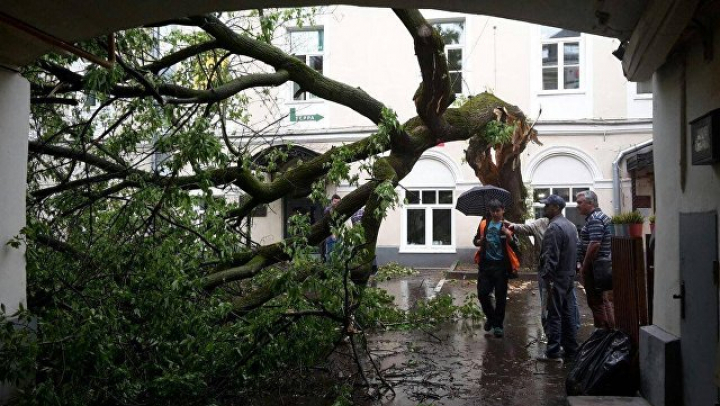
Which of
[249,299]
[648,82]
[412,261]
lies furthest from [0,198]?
[412,261]

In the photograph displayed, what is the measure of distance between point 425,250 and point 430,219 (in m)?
1.00

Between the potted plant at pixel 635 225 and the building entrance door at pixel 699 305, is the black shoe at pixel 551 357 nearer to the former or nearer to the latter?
the potted plant at pixel 635 225

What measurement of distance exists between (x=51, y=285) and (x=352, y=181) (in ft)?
11.1

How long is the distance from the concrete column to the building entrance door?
5.23m

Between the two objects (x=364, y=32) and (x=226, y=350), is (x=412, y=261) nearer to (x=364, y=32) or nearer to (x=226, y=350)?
(x=364, y=32)

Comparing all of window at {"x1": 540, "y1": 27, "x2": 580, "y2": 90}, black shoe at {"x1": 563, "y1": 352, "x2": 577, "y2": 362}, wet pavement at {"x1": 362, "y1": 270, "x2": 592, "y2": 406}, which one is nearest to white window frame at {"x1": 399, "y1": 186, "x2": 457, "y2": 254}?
window at {"x1": 540, "y1": 27, "x2": 580, "y2": 90}

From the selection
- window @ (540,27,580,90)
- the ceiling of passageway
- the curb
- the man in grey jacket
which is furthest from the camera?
window @ (540,27,580,90)

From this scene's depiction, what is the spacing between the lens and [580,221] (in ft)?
61.1

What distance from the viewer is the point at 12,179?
16.6ft

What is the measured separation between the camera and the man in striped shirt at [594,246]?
718 centimetres

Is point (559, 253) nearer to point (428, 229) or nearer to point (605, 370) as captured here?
point (605, 370)

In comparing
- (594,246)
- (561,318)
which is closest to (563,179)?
(594,246)

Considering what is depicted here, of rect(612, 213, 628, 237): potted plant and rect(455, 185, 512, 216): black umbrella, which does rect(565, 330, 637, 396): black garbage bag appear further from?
rect(455, 185, 512, 216): black umbrella

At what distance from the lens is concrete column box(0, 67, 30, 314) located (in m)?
4.96
